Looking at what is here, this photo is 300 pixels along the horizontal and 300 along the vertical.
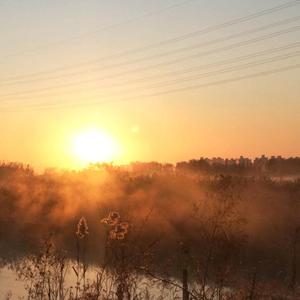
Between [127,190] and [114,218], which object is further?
[127,190]

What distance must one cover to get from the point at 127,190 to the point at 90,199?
2438mm

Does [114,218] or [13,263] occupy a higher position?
[114,218]

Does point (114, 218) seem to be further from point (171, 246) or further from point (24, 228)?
point (24, 228)

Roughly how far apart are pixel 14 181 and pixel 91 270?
16852 mm

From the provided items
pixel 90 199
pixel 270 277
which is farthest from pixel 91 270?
pixel 90 199

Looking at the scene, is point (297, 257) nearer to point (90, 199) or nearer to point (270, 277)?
point (270, 277)

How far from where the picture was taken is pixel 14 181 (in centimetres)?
3344

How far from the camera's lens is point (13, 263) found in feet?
64.8

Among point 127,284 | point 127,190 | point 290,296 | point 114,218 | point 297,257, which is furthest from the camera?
point 127,190

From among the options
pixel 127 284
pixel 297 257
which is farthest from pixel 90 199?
pixel 127 284

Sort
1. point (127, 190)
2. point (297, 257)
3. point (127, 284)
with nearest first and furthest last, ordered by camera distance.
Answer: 1. point (127, 284)
2. point (297, 257)
3. point (127, 190)

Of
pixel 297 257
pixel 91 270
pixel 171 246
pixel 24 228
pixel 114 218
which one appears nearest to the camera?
pixel 114 218

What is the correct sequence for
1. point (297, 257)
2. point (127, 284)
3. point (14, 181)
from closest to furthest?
point (127, 284)
point (297, 257)
point (14, 181)

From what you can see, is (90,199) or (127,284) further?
(90,199)
